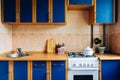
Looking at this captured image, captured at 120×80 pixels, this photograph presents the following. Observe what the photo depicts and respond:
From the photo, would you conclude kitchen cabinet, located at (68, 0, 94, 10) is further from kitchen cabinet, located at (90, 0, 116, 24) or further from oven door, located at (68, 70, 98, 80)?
oven door, located at (68, 70, 98, 80)

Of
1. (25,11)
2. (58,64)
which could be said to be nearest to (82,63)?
(58,64)

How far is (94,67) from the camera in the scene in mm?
2637

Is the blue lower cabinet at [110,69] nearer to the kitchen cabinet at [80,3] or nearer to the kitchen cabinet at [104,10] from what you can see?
the kitchen cabinet at [104,10]

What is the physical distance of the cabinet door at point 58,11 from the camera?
2.95 metres

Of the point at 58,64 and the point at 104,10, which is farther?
the point at 104,10

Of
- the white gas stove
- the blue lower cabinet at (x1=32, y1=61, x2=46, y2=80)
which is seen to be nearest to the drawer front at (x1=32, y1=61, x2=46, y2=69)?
the blue lower cabinet at (x1=32, y1=61, x2=46, y2=80)

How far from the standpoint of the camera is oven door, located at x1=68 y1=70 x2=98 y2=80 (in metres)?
2.63

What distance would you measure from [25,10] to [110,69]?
1.78 metres

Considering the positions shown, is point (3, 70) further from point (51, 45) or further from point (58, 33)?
point (58, 33)

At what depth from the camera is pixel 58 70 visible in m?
2.63

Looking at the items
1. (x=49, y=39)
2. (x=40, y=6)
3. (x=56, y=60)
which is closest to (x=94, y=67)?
(x=56, y=60)

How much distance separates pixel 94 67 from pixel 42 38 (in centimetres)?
124

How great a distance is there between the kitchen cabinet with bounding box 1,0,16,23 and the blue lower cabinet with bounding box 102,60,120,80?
175 centimetres

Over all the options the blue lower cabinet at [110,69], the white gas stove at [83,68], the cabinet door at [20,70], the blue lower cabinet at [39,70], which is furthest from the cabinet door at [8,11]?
the blue lower cabinet at [110,69]
